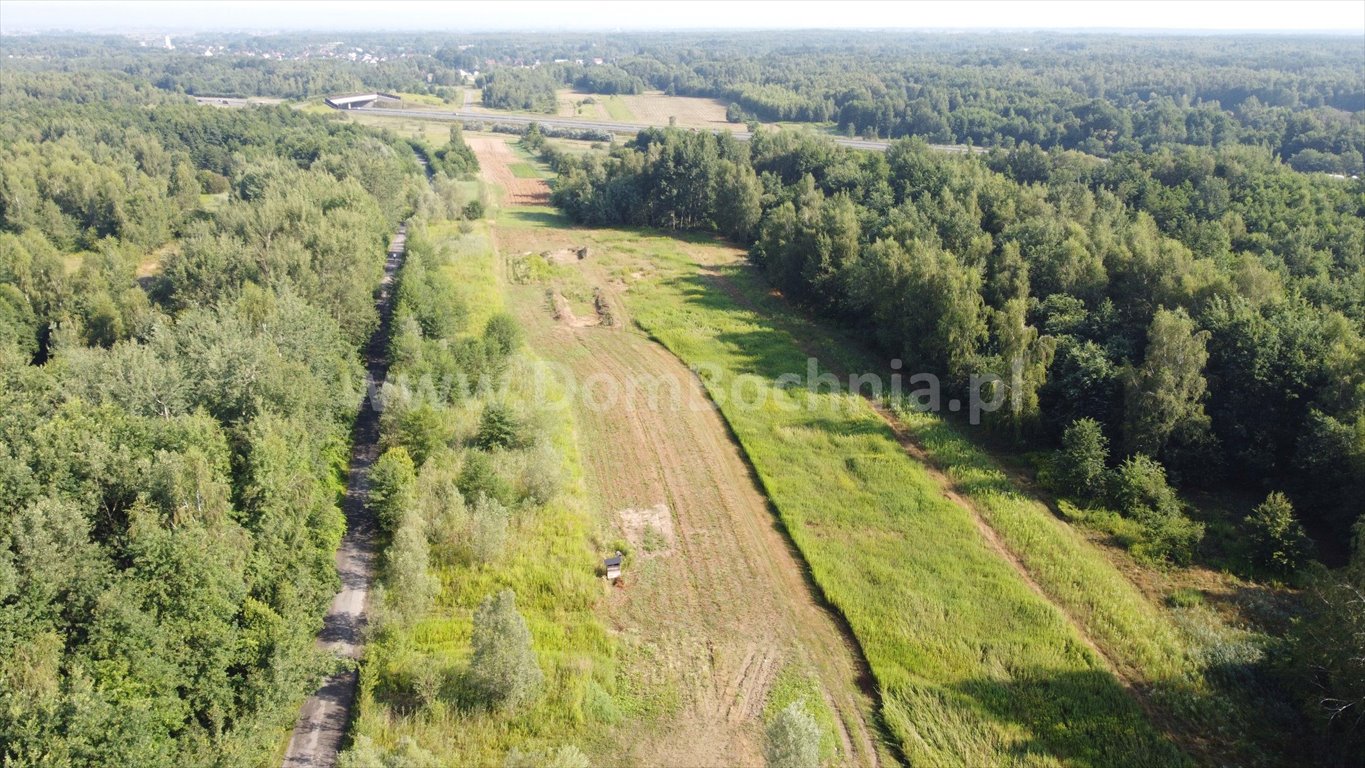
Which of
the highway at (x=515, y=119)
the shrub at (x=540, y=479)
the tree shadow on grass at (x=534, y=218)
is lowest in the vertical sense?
the shrub at (x=540, y=479)

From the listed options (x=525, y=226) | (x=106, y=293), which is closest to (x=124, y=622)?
(x=106, y=293)

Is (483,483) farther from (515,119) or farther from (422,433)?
(515,119)

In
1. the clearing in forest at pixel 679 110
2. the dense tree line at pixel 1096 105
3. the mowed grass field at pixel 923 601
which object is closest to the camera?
the mowed grass field at pixel 923 601

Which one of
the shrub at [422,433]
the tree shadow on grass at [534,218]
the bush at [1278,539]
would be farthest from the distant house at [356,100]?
the bush at [1278,539]

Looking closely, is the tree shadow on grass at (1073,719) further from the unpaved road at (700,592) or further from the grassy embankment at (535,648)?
the grassy embankment at (535,648)

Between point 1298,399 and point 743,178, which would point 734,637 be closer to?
point 1298,399

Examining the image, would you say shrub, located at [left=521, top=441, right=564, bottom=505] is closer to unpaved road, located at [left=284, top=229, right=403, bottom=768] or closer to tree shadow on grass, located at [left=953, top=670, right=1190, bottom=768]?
unpaved road, located at [left=284, top=229, right=403, bottom=768]

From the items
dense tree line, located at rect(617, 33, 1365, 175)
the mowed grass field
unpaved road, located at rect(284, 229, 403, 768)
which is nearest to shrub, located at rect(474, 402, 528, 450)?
unpaved road, located at rect(284, 229, 403, 768)
